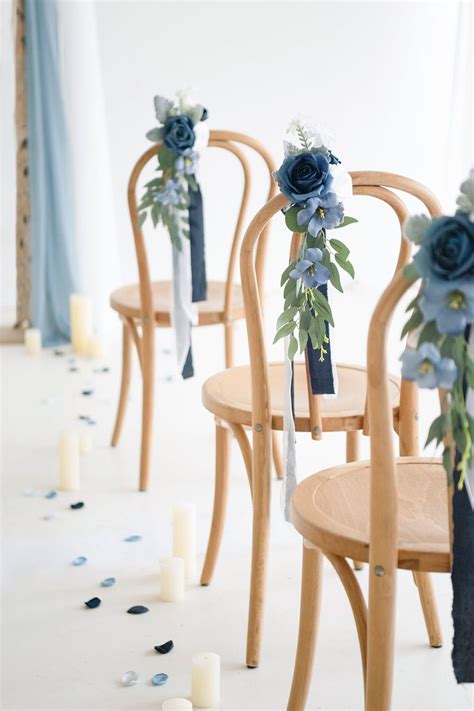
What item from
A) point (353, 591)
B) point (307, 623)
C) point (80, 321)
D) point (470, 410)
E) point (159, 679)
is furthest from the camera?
point (80, 321)

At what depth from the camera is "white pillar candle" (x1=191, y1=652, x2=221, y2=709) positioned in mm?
1989

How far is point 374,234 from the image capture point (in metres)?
5.74

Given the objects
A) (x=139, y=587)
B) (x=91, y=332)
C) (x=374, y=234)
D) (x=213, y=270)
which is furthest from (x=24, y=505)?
(x=374, y=234)

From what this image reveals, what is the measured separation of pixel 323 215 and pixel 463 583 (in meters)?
0.74

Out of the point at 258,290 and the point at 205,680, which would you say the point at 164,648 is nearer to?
the point at 205,680

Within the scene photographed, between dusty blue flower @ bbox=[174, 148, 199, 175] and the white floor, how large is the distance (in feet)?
3.02

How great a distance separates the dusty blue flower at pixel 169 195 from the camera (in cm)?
295

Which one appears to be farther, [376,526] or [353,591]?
[353,591]

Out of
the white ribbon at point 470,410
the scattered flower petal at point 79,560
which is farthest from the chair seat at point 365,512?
the scattered flower petal at point 79,560

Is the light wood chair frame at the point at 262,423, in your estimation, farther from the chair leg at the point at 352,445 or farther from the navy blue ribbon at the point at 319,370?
the chair leg at the point at 352,445

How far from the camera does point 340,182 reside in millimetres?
1926

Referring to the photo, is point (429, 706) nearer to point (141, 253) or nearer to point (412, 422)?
point (412, 422)

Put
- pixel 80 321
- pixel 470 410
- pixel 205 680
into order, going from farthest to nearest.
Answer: pixel 80 321 → pixel 205 680 → pixel 470 410

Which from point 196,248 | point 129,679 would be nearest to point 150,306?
point 196,248
